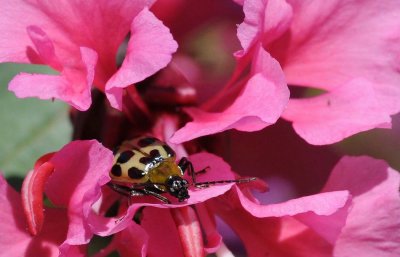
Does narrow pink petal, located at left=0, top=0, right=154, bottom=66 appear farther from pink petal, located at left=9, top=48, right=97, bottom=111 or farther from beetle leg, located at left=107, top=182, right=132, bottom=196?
beetle leg, located at left=107, top=182, right=132, bottom=196

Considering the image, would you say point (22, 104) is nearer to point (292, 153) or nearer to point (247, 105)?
point (292, 153)

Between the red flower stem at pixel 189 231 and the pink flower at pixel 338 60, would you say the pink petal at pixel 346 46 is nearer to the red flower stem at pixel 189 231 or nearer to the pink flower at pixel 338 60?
the pink flower at pixel 338 60

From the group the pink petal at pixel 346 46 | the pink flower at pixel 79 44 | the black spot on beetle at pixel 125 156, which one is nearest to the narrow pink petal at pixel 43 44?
the pink flower at pixel 79 44

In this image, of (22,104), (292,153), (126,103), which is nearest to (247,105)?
(126,103)

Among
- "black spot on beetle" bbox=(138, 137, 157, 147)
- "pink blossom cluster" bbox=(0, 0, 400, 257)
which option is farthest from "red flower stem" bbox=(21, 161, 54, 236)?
"black spot on beetle" bbox=(138, 137, 157, 147)

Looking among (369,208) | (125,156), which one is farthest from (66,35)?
(369,208)

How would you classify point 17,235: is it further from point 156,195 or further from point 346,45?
point 346,45
